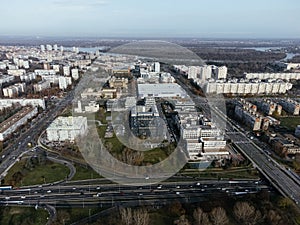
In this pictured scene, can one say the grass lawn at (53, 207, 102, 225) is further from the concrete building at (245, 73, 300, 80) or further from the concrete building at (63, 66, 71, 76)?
the concrete building at (245, 73, 300, 80)

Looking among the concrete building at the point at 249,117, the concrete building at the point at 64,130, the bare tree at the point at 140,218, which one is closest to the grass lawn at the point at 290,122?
the concrete building at the point at 249,117

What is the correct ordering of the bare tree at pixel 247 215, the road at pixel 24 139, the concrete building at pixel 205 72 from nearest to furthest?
the bare tree at pixel 247 215 → the road at pixel 24 139 → the concrete building at pixel 205 72

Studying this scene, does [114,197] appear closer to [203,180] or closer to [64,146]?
[203,180]

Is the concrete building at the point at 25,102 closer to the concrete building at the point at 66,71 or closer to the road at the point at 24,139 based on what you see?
the road at the point at 24,139

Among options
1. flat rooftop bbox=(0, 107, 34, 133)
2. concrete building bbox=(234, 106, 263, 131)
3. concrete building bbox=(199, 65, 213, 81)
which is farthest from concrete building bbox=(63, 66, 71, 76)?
concrete building bbox=(234, 106, 263, 131)

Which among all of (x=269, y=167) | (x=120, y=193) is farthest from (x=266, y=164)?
(x=120, y=193)

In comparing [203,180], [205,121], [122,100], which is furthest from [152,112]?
[203,180]

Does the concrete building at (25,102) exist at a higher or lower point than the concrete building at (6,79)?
lower
